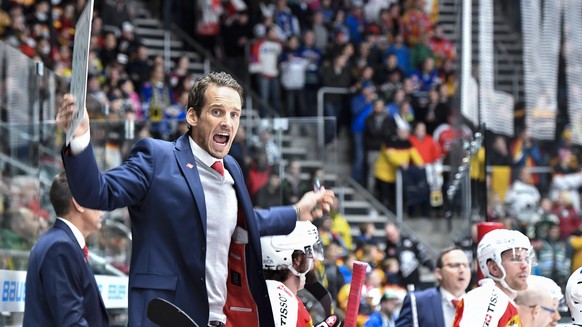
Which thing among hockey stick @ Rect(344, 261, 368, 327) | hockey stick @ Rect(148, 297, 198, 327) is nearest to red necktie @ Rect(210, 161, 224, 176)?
hockey stick @ Rect(148, 297, 198, 327)

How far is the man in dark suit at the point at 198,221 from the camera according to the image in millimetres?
5320

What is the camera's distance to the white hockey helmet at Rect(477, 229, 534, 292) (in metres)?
6.91

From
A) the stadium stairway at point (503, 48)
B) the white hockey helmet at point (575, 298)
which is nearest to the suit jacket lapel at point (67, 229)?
the white hockey helmet at point (575, 298)

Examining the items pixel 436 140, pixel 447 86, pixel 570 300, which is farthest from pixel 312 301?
pixel 447 86

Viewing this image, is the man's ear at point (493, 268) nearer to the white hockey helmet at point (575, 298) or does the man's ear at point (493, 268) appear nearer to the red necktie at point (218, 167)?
the white hockey helmet at point (575, 298)

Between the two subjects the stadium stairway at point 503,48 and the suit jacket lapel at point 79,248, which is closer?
the suit jacket lapel at point 79,248

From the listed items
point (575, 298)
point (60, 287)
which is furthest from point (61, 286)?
point (575, 298)

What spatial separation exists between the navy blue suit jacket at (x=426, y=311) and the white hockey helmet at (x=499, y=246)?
1.37 meters

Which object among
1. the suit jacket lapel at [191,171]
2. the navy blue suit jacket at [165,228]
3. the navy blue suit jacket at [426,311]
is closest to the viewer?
the navy blue suit jacket at [165,228]

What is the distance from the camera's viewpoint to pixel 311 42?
20.2 m

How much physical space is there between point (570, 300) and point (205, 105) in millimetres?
2125

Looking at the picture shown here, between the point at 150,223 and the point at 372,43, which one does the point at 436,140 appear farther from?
Answer: the point at 150,223

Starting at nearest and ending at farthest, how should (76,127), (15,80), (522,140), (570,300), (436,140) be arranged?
(76,127)
(570,300)
(15,80)
(522,140)
(436,140)

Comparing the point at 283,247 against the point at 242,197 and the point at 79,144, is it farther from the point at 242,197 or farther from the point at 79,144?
the point at 79,144
